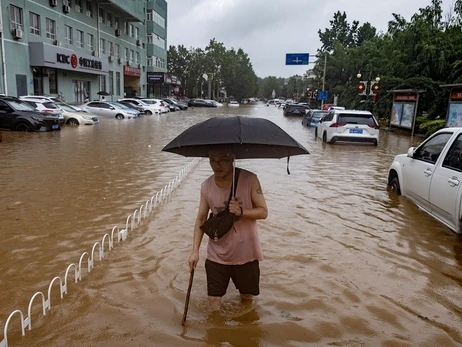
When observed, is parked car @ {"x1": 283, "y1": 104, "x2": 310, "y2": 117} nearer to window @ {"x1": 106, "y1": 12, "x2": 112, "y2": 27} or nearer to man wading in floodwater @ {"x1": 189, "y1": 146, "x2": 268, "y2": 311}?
window @ {"x1": 106, "y1": 12, "x2": 112, "y2": 27}

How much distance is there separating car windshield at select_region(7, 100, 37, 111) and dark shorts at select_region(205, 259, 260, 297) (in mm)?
18417

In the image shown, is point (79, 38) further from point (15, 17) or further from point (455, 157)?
point (455, 157)

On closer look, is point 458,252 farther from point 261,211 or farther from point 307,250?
point 261,211

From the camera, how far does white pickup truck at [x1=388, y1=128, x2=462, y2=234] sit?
5.38m

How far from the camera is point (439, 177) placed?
5844mm

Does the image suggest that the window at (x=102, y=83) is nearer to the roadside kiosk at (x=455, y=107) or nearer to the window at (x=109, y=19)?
the window at (x=109, y=19)

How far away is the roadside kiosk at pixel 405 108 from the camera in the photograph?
2388 centimetres

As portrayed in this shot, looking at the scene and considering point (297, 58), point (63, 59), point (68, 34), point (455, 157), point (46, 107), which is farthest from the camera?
point (297, 58)

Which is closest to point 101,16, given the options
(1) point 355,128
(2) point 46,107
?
(2) point 46,107

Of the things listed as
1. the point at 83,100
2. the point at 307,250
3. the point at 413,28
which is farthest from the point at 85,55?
the point at 307,250

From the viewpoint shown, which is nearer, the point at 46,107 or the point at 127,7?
the point at 46,107

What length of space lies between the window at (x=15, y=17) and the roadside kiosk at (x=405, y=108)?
24.4 meters

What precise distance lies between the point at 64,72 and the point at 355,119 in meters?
26.2

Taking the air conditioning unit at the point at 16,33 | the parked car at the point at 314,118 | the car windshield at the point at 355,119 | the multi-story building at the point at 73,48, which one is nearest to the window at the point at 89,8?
the multi-story building at the point at 73,48
